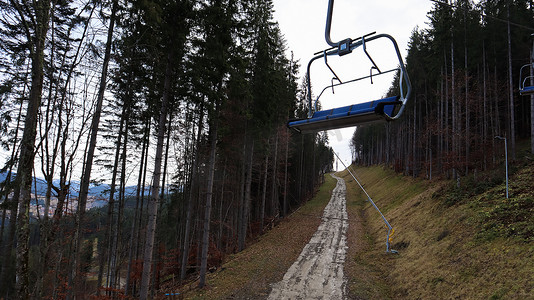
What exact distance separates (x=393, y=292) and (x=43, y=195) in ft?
35.3

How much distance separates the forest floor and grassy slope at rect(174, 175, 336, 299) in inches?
1.6

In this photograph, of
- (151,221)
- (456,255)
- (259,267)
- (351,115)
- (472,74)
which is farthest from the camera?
(472,74)

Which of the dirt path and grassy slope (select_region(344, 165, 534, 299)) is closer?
grassy slope (select_region(344, 165, 534, 299))

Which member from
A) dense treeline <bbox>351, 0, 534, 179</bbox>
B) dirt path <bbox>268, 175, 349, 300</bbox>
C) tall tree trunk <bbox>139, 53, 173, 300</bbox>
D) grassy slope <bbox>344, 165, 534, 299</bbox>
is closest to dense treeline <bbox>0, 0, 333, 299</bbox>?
tall tree trunk <bbox>139, 53, 173, 300</bbox>

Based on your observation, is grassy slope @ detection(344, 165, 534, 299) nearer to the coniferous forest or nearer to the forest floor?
the forest floor

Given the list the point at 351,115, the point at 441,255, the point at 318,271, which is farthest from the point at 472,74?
the point at 351,115

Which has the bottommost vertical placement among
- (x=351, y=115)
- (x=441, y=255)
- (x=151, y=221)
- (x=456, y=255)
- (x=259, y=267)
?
(x=259, y=267)

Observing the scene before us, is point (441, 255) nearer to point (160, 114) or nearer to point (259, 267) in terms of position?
point (259, 267)

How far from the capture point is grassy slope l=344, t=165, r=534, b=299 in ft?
20.8

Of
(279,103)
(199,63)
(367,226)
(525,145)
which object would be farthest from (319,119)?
(525,145)

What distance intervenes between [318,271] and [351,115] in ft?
29.7

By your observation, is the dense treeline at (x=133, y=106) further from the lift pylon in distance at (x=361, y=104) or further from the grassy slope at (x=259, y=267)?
the lift pylon in distance at (x=361, y=104)

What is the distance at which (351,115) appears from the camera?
143 inches

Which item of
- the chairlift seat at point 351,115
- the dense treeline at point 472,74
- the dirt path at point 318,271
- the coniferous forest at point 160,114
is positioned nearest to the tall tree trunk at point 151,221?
the coniferous forest at point 160,114
